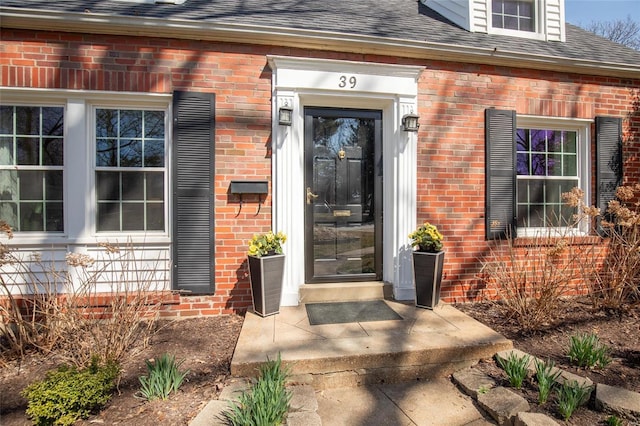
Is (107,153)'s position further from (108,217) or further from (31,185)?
(31,185)

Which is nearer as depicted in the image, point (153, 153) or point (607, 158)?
point (153, 153)

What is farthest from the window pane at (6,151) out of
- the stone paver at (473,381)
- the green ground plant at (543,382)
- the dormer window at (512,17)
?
the dormer window at (512,17)

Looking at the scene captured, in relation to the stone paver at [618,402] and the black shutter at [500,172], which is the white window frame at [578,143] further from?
the stone paver at [618,402]

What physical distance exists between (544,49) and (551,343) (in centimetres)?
404

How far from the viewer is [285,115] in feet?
12.0

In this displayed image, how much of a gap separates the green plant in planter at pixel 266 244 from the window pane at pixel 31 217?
7.92 ft

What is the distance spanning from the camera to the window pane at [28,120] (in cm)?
356

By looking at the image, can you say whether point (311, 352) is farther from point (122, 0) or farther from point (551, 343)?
point (122, 0)

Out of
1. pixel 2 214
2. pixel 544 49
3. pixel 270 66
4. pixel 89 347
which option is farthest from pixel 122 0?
pixel 544 49

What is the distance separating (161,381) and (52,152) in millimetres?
3009

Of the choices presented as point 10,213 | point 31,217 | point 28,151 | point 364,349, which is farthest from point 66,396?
point 28,151

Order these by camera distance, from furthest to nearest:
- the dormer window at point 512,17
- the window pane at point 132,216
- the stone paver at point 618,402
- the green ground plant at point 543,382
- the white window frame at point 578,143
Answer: the dormer window at point 512,17 < the white window frame at point 578,143 < the window pane at point 132,216 < the green ground plant at point 543,382 < the stone paver at point 618,402

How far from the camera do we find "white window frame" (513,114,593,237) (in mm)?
4508

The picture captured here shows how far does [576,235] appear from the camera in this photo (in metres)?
4.49
